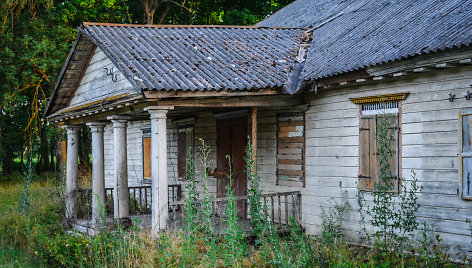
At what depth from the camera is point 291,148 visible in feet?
35.5

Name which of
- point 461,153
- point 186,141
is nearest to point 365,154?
point 461,153

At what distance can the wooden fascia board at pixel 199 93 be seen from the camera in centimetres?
886

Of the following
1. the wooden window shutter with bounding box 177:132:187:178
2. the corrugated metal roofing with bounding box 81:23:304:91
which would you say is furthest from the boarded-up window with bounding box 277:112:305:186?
the wooden window shutter with bounding box 177:132:187:178

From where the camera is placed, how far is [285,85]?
9977 mm

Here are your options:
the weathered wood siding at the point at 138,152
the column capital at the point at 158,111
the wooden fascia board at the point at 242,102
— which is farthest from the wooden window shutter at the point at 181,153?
the column capital at the point at 158,111

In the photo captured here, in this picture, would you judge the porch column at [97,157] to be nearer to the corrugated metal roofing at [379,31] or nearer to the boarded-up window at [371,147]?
the corrugated metal roofing at [379,31]

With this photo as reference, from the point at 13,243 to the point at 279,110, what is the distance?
6699 mm

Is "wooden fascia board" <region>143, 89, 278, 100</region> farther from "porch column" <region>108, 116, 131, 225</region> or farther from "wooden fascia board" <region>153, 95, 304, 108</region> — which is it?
"porch column" <region>108, 116, 131, 225</region>

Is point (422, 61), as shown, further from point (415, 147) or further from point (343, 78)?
point (343, 78)

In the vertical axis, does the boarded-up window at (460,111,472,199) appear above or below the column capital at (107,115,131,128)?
below

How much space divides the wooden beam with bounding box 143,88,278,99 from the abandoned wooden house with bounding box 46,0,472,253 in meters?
0.02

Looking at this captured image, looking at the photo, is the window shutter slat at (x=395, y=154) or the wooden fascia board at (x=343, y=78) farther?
the wooden fascia board at (x=343, y=78)

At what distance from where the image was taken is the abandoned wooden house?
774cm

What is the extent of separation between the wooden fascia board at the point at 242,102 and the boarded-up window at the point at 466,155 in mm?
3669
